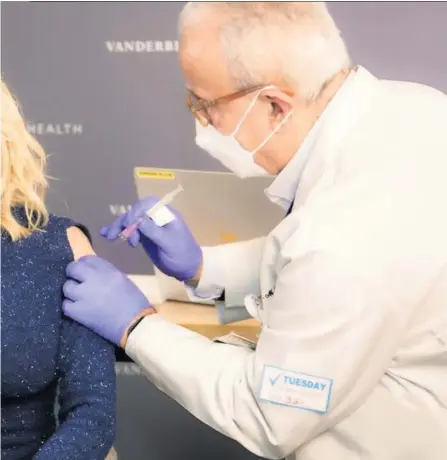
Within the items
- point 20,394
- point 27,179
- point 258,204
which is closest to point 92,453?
point 20,394

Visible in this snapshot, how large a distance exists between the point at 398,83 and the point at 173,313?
0.78 m

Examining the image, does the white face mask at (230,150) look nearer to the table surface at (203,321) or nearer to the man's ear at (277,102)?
the man's ear at (277,102)

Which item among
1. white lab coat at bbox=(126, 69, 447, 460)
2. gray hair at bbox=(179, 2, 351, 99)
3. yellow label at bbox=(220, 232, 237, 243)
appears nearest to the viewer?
white lab coat at bbox=(126, 69, 447, 460)

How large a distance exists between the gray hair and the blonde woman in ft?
1.26

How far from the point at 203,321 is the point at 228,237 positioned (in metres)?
0.24

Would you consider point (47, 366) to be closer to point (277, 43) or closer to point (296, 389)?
point (296, 389)

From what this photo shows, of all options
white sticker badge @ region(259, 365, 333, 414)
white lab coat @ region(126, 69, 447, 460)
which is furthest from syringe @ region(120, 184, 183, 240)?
white sticker badge @ region(259, 365, 333, 414)

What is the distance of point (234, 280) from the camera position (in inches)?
62.9

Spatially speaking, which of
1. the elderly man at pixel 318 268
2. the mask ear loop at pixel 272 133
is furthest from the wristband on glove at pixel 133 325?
the mask ear loop at pixel 272 133

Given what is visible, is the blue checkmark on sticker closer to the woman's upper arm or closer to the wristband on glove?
the wristband on glove

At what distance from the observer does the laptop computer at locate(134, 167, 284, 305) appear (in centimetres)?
160

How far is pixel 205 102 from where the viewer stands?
4.18 feet

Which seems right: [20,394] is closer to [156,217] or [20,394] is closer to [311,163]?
[156,217]

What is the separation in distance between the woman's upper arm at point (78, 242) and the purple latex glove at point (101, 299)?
12 mm
